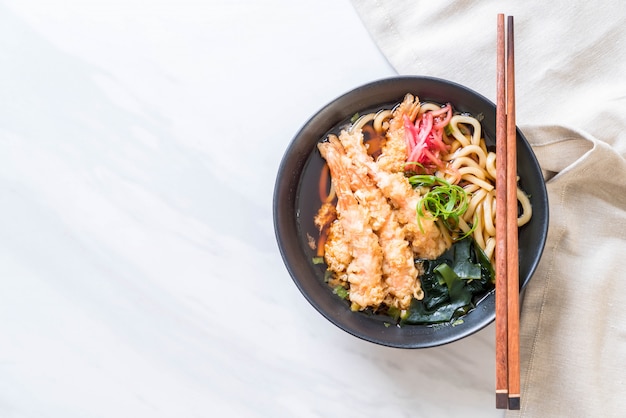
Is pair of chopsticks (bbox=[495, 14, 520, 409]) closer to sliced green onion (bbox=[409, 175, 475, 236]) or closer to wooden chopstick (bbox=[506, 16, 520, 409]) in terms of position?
wooden chopstick (bbox=[506, 16, 520, 409])

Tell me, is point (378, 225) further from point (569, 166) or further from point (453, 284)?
point (569, 166)

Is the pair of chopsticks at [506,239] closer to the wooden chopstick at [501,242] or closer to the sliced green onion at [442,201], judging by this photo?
the wooden chopstick at [501,242]

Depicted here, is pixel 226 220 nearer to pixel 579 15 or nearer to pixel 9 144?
pixel 9 144

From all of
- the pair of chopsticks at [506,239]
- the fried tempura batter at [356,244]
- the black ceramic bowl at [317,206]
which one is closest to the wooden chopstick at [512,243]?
the pair of chopsticks at [506,239]

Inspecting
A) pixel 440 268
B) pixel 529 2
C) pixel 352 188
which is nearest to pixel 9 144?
pixel 352 188

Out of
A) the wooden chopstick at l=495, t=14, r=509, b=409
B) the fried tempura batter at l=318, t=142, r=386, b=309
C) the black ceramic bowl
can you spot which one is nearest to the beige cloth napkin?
the black ceramic bowl
